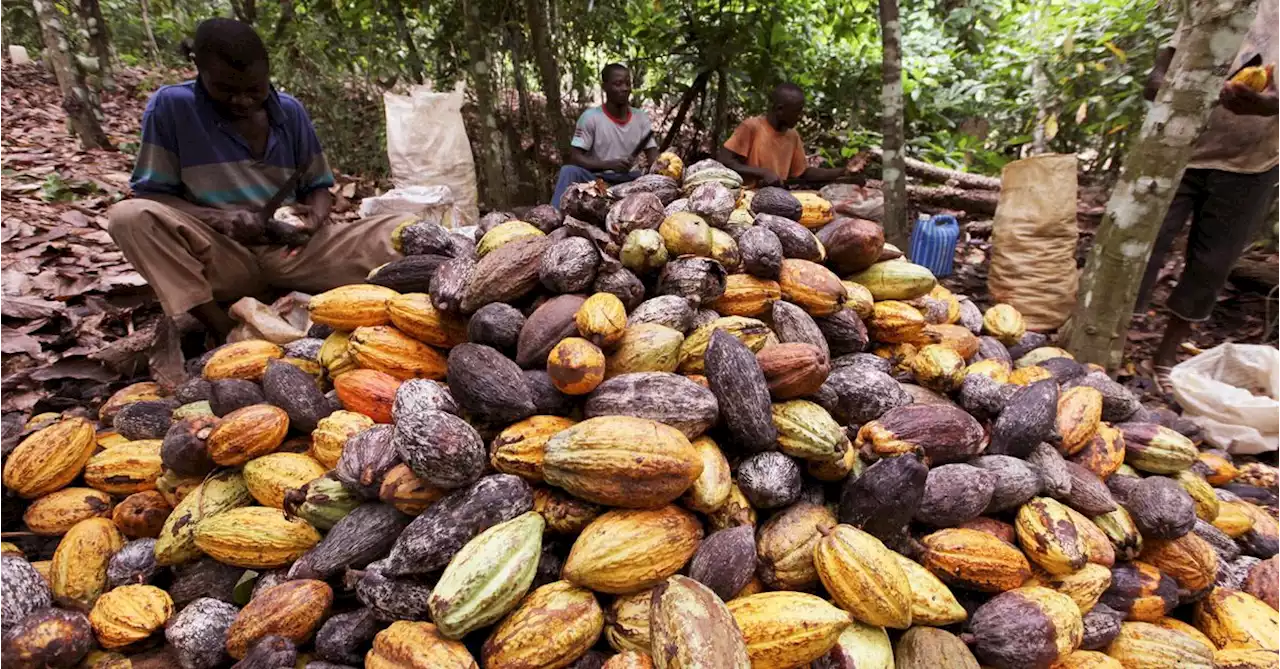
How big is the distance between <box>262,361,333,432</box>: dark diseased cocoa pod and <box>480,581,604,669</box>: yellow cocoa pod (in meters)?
0.97

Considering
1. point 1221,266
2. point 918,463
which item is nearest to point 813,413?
point 918,463

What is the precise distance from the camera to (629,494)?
1.50m

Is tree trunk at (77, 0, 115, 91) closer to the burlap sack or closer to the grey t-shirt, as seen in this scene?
the grey t-shirt

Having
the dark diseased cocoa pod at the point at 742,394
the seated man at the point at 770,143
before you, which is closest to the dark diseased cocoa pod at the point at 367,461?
the dark diseased cocoa pod at the point at 742,394

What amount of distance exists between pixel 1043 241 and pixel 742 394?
3.52 meters

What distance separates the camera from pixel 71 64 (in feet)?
20.1

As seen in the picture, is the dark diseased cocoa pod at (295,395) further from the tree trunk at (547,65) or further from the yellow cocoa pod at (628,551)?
the tree trunk at (547,65)

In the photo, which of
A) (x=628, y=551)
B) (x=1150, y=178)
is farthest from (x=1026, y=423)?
(x=1150, y=178)

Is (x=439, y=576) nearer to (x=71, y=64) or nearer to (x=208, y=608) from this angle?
(x=208, y=608)

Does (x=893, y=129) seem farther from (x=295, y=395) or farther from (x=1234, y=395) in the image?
(x=295, y=395)

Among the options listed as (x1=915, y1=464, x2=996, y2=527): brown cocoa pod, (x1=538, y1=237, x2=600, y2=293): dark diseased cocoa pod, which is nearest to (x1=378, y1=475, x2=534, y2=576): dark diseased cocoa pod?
(x1=538, y1=237, x2=600, y2=293): dark diseased cocoa pod

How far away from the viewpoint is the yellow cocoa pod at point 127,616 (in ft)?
5.25

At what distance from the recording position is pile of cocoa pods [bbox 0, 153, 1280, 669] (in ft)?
4.77

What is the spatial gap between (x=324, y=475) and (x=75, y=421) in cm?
107
